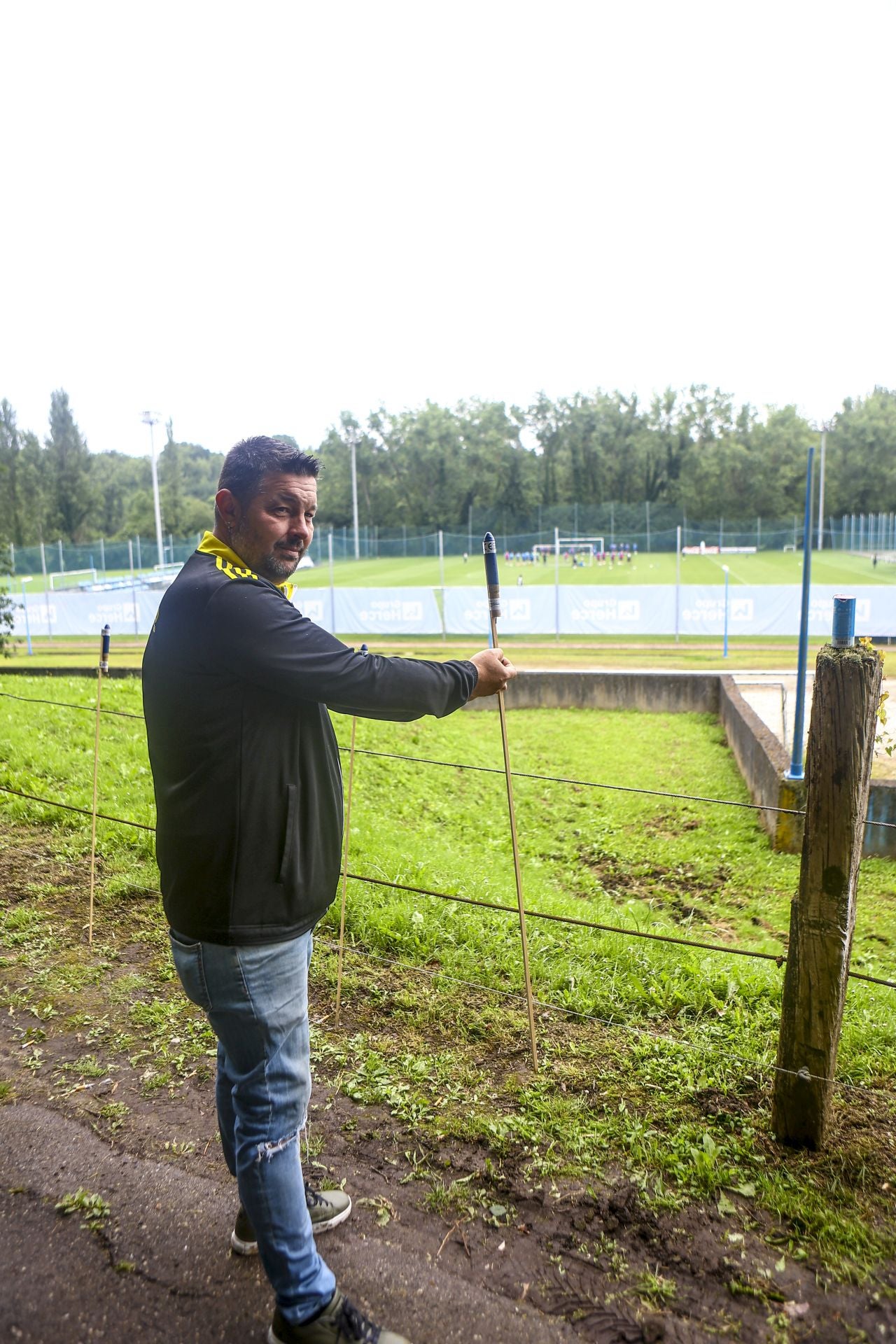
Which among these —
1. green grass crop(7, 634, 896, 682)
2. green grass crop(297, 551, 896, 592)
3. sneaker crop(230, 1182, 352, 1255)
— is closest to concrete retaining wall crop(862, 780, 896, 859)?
sneaker crop(230, 1182, 352, 1255)

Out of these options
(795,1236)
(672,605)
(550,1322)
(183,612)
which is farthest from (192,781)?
(672,605)

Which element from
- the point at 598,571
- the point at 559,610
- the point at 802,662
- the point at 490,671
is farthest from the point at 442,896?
the point at 598,571

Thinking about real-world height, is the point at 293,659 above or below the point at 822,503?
below

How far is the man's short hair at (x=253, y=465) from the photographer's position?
2.10 meters

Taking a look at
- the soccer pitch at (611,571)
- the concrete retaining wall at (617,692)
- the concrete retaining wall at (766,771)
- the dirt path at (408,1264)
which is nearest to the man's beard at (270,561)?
the dirt path at (408,1264)

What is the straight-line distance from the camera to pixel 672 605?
21.6 metres

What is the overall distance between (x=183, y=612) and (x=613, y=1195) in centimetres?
191

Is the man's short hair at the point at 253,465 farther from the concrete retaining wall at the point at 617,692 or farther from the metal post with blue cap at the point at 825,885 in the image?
the concrete retaining wall at the point at 617,692

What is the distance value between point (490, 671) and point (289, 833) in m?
0.61

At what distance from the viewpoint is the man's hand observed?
2.20 meters

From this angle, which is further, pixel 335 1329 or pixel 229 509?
pixel 229 509

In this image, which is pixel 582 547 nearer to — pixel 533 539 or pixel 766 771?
pixel 533 539

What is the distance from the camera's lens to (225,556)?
2094 mm

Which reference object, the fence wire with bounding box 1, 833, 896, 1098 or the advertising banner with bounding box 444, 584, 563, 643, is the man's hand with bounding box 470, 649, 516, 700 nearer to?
the fence wire with bounding box 1, 833, 896, 1098
